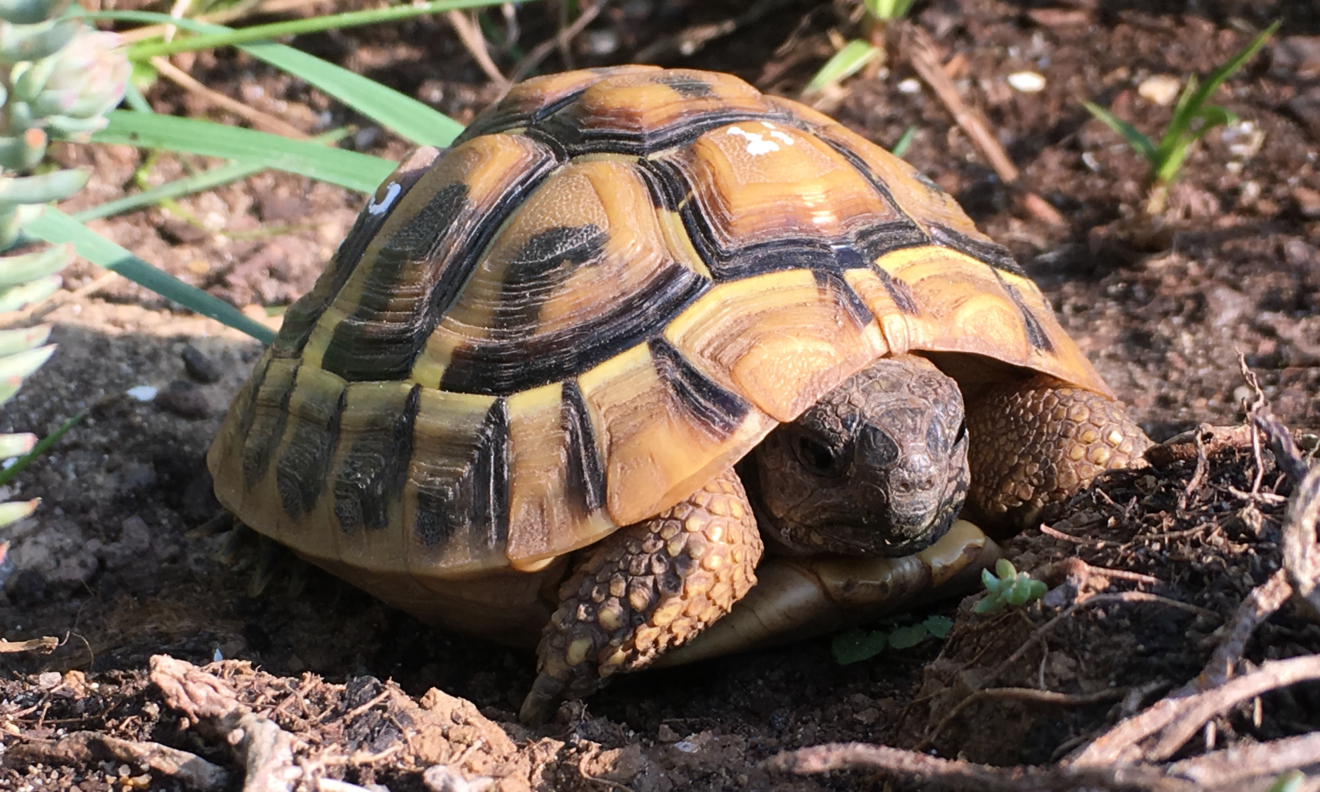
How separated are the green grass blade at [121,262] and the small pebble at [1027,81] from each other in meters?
3.24

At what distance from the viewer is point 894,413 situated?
1925 mm

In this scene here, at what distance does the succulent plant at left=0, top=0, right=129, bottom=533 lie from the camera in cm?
162

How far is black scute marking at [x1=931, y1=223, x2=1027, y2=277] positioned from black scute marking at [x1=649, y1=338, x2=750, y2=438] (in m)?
0.69

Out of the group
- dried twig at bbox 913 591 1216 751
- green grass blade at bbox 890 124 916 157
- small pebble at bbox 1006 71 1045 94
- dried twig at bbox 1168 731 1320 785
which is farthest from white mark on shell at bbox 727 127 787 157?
small pebble at bbox 1006 71 1045 94

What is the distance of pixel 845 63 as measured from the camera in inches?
167

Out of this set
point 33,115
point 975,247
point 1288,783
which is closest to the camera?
point 1288,783

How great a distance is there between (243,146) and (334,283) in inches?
27.2

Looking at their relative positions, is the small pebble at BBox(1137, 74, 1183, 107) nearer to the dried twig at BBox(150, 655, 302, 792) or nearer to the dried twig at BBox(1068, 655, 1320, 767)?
the dried twig at BBox(1068, 655, 1320, 767)

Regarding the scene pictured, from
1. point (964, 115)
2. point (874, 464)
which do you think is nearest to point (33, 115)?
point (874, 464)

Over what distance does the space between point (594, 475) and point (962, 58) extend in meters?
3.34

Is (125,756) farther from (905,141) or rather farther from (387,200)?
(905,141)

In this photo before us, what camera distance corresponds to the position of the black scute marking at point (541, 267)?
205cm

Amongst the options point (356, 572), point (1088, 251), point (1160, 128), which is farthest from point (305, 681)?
point (1160, 128)

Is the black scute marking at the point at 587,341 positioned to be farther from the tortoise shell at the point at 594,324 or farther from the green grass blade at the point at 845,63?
the green grass blade at the point at 845,63
